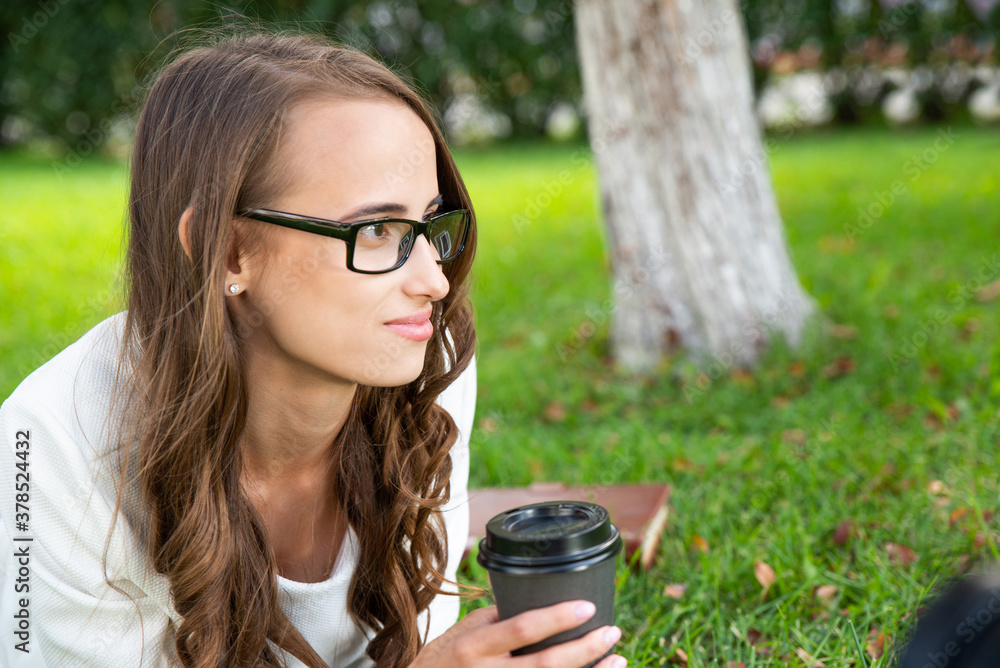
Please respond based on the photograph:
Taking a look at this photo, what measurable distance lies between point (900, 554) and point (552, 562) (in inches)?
63.5

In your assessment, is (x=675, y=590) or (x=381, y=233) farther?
(x=675, y=590)

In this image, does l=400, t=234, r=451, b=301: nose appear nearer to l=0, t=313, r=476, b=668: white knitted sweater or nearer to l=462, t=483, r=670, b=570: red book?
l=0, t=313, r=476, b=668: white knitted sweater

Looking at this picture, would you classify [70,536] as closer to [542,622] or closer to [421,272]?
[421,272]

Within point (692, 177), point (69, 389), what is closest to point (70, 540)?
point (69, 389)

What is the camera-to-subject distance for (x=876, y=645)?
2.07 metres

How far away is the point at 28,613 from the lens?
1.67 m

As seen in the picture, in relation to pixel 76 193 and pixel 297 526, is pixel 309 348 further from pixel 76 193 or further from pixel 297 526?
pixel 76 193

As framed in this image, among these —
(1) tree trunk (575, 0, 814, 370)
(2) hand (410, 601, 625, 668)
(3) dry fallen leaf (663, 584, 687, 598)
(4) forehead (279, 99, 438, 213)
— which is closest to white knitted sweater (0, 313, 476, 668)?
(4) forehead (279, 99, 438, 213)

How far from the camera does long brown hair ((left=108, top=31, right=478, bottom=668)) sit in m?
1.57

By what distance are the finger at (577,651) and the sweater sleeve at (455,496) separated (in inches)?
32.9

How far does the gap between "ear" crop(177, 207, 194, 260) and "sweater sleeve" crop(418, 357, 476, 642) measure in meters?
0.71

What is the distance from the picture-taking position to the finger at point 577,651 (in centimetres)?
126

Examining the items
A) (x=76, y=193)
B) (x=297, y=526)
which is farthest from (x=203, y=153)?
(x=76, y=193)

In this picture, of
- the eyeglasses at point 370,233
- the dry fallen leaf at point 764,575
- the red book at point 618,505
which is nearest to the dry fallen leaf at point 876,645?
the dry fallen leaf at point 764,575
